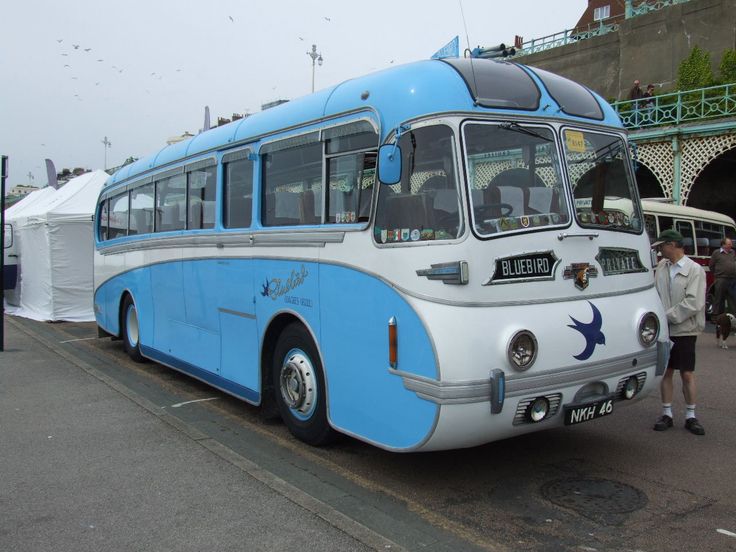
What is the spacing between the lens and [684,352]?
596cm

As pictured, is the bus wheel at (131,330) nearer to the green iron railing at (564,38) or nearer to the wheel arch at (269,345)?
the wheel arch at (269,345)

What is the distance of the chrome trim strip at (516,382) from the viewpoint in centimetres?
397

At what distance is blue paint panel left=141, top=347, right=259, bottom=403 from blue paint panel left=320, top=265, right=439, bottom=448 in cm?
155

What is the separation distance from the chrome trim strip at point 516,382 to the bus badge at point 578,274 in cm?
56

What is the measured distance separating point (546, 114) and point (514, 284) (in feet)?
4.48

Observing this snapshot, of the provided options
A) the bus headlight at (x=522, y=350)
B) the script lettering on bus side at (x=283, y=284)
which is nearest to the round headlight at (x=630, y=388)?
the bus headlight at (x=522, y=350)

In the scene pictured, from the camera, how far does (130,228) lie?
32.5ft

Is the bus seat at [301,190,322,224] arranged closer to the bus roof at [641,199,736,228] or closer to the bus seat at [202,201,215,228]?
the bus seat at [202,201,215,228]

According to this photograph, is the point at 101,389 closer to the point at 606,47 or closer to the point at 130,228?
the point at 130,228

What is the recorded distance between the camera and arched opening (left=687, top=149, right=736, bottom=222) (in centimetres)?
2262

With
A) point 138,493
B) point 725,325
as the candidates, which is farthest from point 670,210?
point 138,493

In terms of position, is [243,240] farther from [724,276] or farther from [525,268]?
[724,276]

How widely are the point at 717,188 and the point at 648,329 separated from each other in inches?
833

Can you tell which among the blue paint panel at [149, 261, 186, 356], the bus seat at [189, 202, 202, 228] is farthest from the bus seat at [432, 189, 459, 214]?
the blue paint panel at [149, 261, 186, 356]
